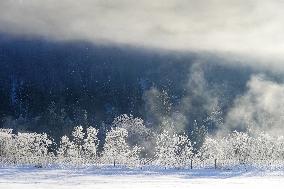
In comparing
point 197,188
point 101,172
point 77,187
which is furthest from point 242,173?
point 77,187

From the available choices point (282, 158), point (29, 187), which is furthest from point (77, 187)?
point (282, 158)

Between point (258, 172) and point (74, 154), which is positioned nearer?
point (258, 172)

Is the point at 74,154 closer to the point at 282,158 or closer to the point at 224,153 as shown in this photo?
the point at 224,153

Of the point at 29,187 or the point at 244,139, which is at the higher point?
the point at 244,139

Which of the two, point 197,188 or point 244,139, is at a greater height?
point 244,139

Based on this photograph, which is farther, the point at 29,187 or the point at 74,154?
the point at 74,154

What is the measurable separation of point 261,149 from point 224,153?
14698 millimetres

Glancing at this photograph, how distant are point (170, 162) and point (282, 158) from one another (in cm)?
4594

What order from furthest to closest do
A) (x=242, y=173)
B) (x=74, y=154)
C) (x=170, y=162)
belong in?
(x=74, y=154)
(x=170, y=162)
(x=242, y=173)

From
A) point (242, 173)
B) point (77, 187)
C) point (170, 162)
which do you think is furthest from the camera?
point (170, 162)

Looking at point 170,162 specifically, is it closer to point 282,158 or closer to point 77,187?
point 282,158

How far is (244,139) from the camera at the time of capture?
626 feet

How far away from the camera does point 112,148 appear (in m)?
187

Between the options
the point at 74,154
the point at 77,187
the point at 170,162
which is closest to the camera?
the point at 77,187
